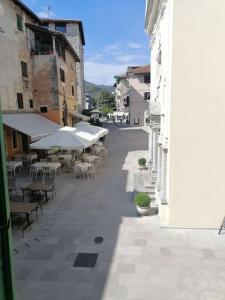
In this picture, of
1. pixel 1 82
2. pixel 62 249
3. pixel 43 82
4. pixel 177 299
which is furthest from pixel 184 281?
pixel 43 82

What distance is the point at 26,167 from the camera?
18.9 meters

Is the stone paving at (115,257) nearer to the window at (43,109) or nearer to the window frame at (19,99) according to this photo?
the window frame at (19,99)

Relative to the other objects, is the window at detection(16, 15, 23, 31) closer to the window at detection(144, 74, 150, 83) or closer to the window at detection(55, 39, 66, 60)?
the window at detection(55, 39, 66, 60)

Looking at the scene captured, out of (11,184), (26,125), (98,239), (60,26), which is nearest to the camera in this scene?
(98,239)

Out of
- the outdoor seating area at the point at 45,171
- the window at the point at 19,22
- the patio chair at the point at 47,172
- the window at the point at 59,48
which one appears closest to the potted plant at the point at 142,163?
the outdoor seating area at the point at 45,171

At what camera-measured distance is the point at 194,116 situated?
28.4 feet

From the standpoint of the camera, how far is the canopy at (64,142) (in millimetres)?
14812

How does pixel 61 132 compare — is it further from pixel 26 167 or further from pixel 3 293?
pixel 3 293

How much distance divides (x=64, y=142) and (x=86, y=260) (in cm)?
876

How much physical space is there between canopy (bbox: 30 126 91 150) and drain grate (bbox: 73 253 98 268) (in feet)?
25.7

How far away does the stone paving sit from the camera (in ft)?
20.3

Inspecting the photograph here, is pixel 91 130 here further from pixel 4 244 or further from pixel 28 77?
pixel 4 244

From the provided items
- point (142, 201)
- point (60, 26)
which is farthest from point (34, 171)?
point (60, 26)

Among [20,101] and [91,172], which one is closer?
[91,172]
